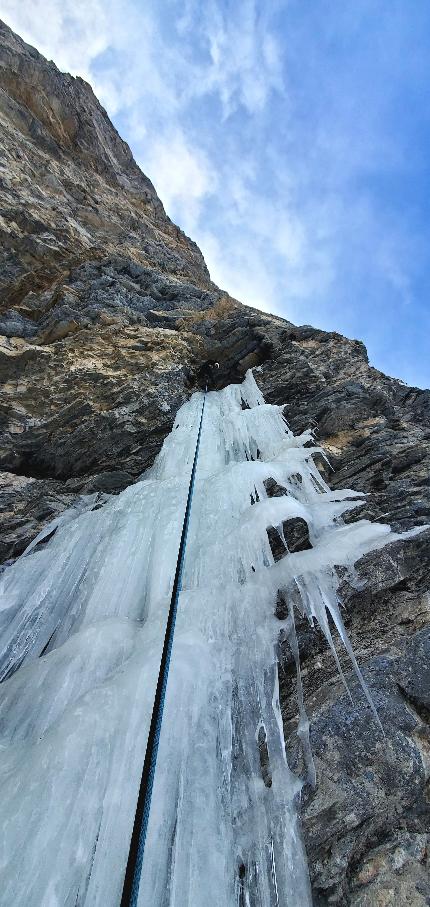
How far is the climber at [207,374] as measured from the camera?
1086 cm

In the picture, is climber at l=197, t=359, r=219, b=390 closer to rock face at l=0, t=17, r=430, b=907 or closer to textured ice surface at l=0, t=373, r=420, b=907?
rock face at l=0, t=17, r=430, b=907

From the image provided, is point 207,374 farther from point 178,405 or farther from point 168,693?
point 168,693

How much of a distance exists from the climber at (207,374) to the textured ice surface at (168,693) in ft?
16.1

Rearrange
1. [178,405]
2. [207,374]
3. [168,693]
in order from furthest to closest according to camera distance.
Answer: [207,374] < [178,405] < [168,693]

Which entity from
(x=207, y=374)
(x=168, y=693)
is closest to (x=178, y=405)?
(x=207, y=374)

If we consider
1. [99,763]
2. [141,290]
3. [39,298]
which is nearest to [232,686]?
[99,763]

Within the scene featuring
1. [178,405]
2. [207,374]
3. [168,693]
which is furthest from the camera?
[207,374]

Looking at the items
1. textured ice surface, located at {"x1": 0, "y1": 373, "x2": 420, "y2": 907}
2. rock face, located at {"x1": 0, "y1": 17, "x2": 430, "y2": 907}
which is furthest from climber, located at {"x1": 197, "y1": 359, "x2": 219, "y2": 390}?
textured ice surface, located at {"x1": 0, "y1": 373, "x2": 420, "y2": 907}

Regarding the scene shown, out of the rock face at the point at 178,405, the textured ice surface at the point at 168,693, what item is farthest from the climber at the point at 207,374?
the textured ice surface at the point at 168,693

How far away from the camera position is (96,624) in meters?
4.25

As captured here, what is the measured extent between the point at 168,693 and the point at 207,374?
332 inches

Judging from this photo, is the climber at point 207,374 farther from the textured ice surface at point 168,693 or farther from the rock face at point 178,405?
the textured ice surface at point 168,693

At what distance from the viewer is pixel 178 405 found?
30.2 feet

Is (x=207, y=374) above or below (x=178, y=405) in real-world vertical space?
above
